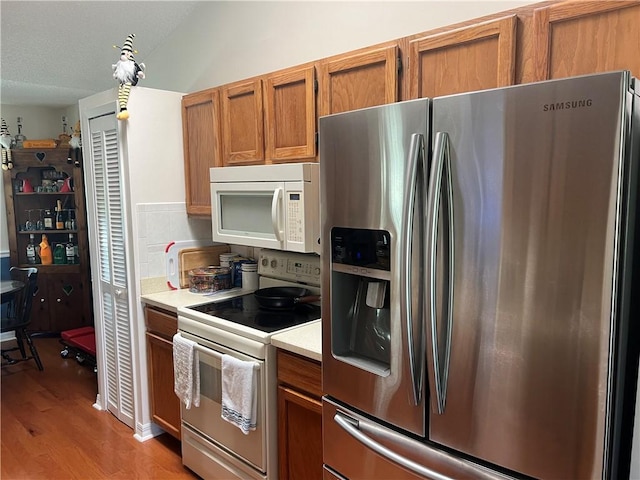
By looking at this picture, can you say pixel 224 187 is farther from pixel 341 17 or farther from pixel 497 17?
pixel 497 17

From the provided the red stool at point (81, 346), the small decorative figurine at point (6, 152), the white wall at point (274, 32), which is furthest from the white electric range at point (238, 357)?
the small decorative figurine at point (6, 152)

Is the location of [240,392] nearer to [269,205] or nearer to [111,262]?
[269,205]

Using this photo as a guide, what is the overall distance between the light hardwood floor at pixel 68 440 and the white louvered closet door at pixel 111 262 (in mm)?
192

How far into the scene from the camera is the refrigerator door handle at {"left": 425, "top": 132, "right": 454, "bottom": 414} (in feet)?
3.81

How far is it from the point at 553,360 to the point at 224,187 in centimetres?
182

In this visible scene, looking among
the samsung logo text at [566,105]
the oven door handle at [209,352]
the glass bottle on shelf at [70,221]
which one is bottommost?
the oven door handle at [209,352]

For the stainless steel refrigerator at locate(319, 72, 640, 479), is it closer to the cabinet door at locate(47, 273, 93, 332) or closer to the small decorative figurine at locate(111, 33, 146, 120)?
the small decorative figurine at locate(111, 33, 146, 120)

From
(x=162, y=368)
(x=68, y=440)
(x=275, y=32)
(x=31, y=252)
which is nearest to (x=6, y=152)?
(x=31, y=252)

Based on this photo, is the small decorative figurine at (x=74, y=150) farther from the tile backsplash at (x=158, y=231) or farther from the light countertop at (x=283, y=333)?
the light countertop at (x=283, y=333)

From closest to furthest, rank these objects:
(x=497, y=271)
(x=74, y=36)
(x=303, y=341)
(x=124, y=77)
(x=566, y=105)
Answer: (x=566, y=105)
(x=497, y=271)
(x=303, y=341)
(x=124, y=77)
(x=74, y=36)

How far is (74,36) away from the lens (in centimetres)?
329

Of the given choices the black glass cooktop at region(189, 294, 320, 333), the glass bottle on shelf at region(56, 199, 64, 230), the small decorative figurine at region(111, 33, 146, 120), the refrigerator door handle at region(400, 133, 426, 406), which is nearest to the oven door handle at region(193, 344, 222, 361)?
the black glass cooktop at region(189, 294, 320, 333)

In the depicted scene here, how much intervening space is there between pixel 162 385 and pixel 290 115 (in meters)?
1.69

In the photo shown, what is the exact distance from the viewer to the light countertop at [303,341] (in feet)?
5.77
